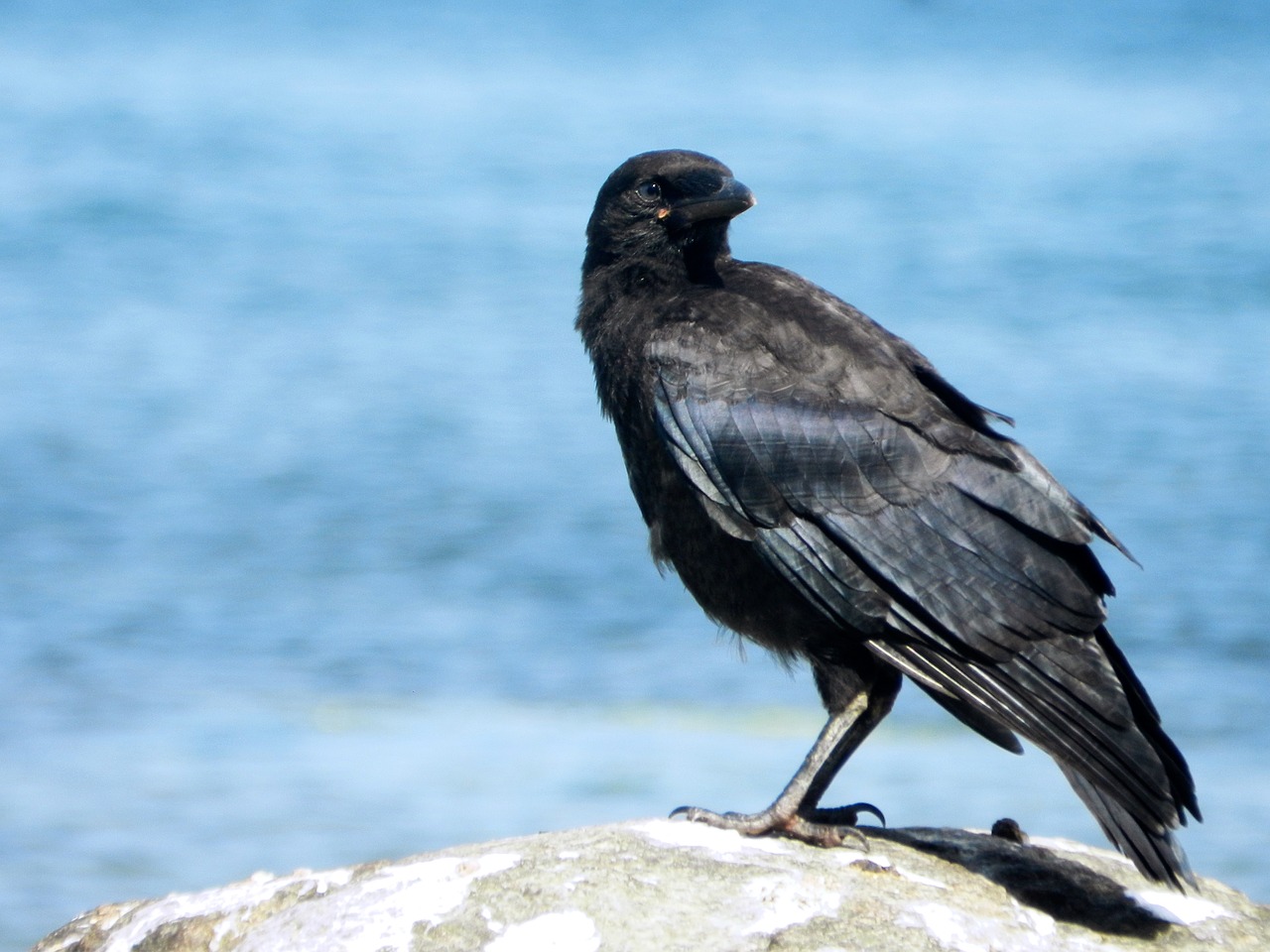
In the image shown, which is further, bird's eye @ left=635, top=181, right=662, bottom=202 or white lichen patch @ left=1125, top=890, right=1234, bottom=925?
bird's eye @ left=635, top=181, right=662, bottom=202

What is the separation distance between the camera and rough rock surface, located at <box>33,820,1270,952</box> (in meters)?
3.50

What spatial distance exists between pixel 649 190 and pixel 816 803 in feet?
5.77

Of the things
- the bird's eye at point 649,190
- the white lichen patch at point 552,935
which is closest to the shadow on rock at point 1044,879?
the white lichen patch at point 552,935

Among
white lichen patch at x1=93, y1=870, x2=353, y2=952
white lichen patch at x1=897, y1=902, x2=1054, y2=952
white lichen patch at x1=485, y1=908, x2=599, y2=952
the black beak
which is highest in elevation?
the black beak

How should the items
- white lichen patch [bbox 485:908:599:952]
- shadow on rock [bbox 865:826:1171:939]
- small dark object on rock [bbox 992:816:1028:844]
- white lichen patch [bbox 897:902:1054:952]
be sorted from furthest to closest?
small dark object on rock [bbox 992:816:1028:844] < shadow on rock [bbox 865:826:1171:939] < white lichen patch [bbox 897:902:1054:952] < white lichen patch [bbox 485:908:599:952]

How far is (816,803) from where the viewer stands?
4.45 m

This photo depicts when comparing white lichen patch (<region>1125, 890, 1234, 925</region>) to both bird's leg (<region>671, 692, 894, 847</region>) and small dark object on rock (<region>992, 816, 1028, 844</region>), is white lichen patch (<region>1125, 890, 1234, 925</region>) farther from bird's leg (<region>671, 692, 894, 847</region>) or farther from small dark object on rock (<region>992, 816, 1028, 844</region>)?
bird's leg (<region>671, 692, 894, 847</region>)

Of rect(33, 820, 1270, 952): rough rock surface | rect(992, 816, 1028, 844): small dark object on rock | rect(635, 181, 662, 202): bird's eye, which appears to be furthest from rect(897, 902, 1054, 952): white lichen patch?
rect(635, 181, 662, 202): bird's eye

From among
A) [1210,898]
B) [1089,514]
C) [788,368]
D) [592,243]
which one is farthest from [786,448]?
[1210,898]

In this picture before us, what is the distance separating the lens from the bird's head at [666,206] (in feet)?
16.0

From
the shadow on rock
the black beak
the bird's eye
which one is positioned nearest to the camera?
the shadow on rock

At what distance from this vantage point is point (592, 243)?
5090 millimetres

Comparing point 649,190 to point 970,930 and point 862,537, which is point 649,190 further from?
point 970,930

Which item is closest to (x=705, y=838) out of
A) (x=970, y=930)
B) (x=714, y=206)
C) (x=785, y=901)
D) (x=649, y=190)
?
(x=785, y=901)
